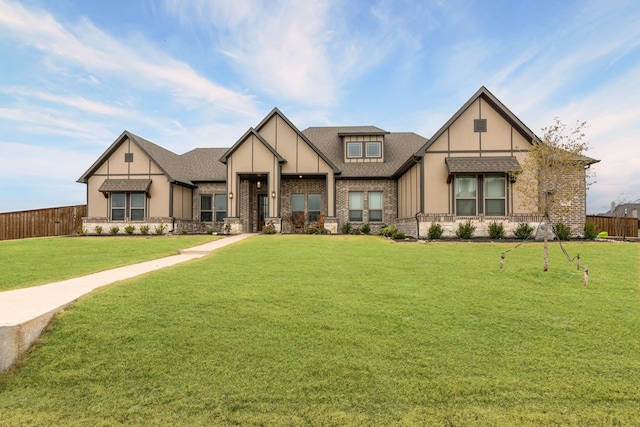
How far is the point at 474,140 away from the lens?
16.5 meters

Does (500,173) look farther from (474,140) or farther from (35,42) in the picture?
(35,42)

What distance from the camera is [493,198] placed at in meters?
16.2

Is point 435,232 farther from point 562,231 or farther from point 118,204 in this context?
point 118,204

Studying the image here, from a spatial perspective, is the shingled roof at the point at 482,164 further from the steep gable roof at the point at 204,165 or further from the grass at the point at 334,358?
the steep gable roof at the point at 204,165

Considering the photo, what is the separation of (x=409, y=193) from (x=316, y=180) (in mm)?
6460

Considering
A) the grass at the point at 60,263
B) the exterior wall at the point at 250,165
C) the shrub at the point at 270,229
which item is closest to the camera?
the grass at the point at 60,263

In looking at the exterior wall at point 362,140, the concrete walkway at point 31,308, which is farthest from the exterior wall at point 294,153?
the concrete walkway at point 31,308

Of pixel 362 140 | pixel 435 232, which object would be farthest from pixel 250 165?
pixel 435 232

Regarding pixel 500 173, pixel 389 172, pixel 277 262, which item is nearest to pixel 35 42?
pixel 277 262

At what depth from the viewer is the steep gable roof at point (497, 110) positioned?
16.1 m

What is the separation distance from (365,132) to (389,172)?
3.14m

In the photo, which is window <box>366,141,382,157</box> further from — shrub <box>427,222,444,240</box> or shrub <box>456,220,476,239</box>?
shrub <box>456,220,476,239</box>

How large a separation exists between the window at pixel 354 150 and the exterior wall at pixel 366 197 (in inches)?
79.3

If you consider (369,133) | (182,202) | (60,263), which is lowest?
(60,263)
